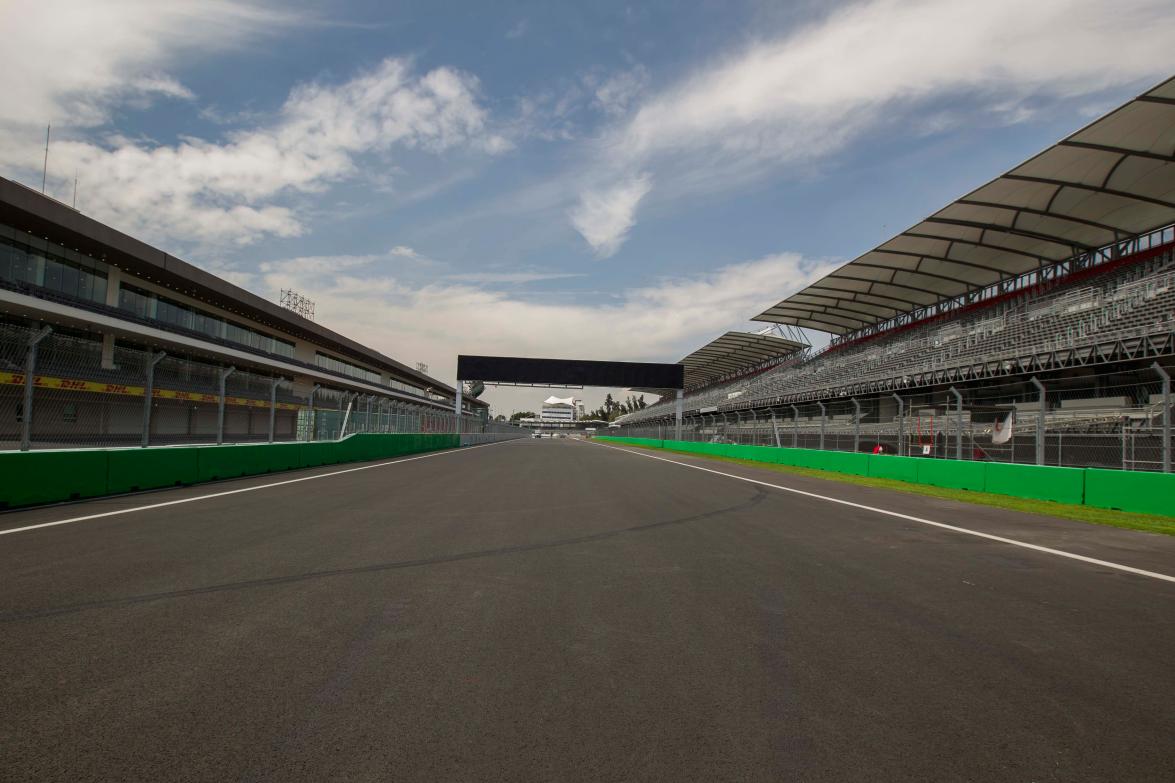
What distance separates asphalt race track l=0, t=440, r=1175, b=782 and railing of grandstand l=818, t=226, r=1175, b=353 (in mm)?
24391

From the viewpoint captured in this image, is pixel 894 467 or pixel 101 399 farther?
pixel 894 467

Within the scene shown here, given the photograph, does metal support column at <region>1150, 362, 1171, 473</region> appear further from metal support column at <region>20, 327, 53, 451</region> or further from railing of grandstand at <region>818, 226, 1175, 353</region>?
metal support column at <region>20, 327, 53, 451</region>

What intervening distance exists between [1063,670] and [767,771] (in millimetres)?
2297

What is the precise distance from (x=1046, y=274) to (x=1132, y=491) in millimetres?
22079

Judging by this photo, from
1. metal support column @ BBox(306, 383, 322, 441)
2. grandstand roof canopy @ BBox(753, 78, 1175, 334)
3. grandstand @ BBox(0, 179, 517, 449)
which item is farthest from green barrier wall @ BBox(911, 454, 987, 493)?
metal support column @ BBox(306, 383, 322, 441)

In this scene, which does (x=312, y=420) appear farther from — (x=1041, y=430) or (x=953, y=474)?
(x=1041, y=430)

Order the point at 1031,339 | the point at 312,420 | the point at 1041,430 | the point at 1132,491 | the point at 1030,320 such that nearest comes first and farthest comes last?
the point at 1132,491 → the point at 1041,430 → the point at 312,420 → the point at 1031,339 → the point at 1030,320

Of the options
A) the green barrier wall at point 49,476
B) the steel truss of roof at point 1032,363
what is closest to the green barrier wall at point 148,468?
the green barrier wall at point 49,476

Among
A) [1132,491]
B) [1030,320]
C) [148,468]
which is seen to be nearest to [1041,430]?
[1132,491]

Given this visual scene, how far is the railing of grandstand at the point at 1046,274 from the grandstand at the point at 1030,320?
3.2 inches

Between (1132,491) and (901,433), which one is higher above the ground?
(901,433)

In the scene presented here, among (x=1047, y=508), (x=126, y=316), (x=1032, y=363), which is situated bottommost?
(x=1047, y=508)

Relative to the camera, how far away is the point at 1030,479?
45.1ft

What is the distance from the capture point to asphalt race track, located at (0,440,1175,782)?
258 cm
